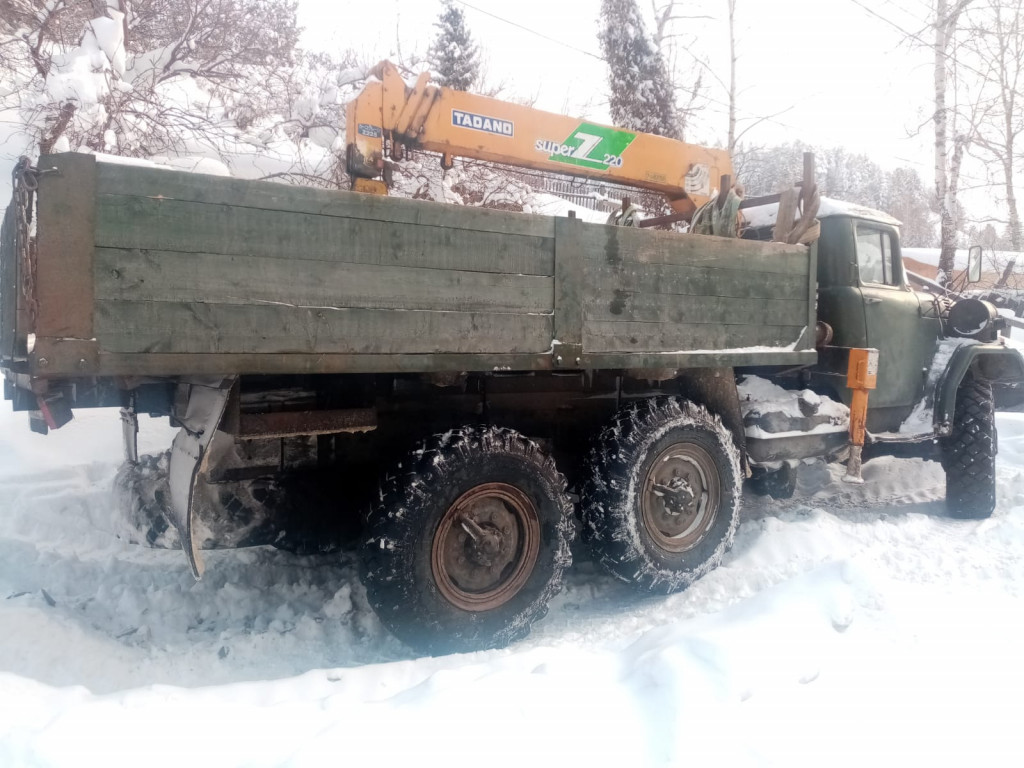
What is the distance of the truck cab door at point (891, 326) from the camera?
5082 mm

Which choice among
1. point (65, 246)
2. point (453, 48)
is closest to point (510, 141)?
point (65, 246)

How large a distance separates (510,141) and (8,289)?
2950 millimetres

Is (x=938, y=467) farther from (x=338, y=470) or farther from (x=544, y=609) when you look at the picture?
(x=338, y=470)

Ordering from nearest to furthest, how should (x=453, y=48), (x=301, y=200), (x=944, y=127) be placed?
(x=301, y=200), (x=944, y=127), (x=453, y=48)

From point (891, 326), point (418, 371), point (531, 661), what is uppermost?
point (891, 326)

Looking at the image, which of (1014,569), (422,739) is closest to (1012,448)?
(1014,569)

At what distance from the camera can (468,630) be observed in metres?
3.23

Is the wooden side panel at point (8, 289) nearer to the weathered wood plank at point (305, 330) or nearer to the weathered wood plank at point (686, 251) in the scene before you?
the weathered wood plank at point (305, 330)

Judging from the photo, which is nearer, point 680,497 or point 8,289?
point 8,289

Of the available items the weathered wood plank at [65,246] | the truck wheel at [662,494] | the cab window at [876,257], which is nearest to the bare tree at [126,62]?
the weathered wood plank at [65,246]

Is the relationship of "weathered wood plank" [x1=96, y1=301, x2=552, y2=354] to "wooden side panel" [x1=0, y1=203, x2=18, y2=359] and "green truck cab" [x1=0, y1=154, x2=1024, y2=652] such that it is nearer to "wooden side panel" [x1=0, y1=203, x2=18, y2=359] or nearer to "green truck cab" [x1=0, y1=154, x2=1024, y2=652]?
"green truck cab" [x1=0, y1=154, x2=1024, y2=652]

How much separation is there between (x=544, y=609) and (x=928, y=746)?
5.75 feet

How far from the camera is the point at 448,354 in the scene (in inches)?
119

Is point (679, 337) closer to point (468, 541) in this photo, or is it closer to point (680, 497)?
point (680, 497)
